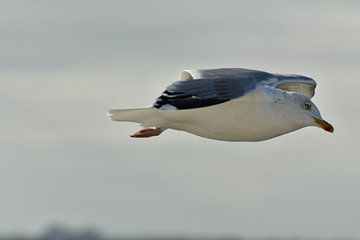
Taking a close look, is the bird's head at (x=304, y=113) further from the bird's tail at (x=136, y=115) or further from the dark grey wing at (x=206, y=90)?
the bird's tail at (x=136, y=115)

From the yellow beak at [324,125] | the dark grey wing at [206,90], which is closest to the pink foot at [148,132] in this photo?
the dark grey wing at [206,90]

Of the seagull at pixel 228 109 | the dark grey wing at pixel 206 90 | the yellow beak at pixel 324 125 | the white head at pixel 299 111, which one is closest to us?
the dark grey wing at pixel 206 90

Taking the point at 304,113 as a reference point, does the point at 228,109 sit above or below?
below

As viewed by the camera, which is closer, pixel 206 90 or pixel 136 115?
pixel 206 90

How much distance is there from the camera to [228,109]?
20.0 meters

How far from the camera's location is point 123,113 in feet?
67.5

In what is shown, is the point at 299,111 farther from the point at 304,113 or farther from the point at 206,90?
the point at 206,90

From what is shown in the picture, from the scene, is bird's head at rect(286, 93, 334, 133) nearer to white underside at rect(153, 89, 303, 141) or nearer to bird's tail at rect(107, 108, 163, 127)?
white underside at rect(153, 89, 303, 141)

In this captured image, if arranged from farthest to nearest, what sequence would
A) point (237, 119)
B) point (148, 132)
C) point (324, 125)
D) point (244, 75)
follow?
1. point (148, 132)
2. point (324, 125)
3. point (244, 75)
4. point (237, 119)

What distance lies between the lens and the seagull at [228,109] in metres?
19.3

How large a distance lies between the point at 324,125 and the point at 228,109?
1.64 m

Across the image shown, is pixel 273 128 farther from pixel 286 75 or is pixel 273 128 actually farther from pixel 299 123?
pixel 286 75

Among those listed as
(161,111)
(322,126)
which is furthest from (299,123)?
(161,111)

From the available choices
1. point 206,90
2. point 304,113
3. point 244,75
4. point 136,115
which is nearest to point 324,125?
point 304,113
